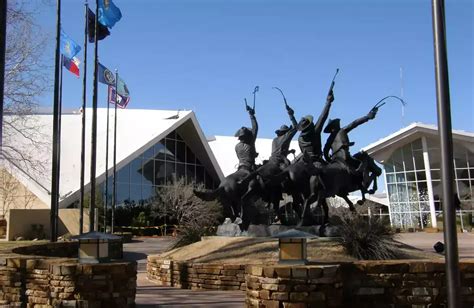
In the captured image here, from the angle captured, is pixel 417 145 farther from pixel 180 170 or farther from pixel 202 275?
pixel 202 275

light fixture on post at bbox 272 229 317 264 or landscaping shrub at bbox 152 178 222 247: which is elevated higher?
landscaping shrub at bbox 152 178 222 247

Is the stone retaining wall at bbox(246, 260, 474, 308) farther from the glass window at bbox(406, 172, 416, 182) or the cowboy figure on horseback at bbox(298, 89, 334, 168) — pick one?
the glass window at bbox(406, 172, 416, 182)

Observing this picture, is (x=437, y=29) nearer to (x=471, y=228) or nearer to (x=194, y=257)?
(x=194, y=257)

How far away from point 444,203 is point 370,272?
272cm

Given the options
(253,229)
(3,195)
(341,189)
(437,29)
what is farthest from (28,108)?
(3,195)

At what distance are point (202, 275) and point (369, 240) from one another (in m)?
3.92

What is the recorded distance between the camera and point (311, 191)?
15.5 meters

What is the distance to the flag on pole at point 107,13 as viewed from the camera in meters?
22.7

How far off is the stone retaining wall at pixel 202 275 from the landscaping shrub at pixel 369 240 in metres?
2.68

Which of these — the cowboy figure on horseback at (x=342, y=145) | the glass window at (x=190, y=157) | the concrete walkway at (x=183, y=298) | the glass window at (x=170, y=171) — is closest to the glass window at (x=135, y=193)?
the glass window at (x=170, y=171)

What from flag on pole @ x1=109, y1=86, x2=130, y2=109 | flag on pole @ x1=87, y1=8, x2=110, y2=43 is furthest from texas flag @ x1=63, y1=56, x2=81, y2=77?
flag on pole @ x1=109, y1=86, x2=130, y2=109

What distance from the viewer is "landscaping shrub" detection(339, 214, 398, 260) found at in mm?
12773

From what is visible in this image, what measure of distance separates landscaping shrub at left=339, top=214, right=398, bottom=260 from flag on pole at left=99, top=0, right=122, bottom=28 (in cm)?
1396

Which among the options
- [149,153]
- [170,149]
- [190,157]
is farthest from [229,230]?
[190,157]
